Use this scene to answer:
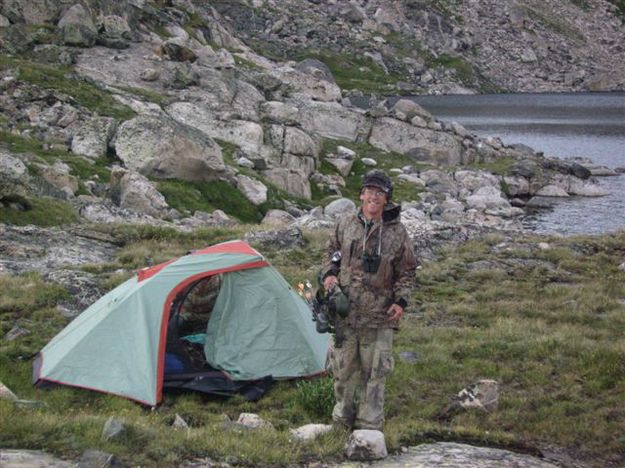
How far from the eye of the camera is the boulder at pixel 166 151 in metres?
30.1

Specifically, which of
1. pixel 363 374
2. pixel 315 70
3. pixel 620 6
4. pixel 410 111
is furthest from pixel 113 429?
pixel 620 6

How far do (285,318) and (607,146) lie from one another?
63.6 m

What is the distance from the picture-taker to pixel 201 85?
46.1 m

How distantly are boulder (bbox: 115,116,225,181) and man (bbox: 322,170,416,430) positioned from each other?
2221 centimetres

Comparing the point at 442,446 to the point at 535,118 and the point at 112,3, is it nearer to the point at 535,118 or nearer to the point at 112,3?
the point at 112,3

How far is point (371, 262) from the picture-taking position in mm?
8555

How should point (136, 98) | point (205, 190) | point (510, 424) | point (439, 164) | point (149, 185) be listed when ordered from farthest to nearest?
1. point (439, 164)
2. point (136, 98)
3. point (205, 190)
4. point (149, 185)
5. point (510, 424)

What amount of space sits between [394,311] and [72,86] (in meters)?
32.9

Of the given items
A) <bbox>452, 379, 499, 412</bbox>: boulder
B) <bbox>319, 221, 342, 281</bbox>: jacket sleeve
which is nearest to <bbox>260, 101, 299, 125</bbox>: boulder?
<bbox>452, 379, 499, 412</bbox>: boulder

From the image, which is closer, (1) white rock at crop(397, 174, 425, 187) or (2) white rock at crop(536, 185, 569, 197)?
→ (1) white rock at crop(397, 174, 425, 187)

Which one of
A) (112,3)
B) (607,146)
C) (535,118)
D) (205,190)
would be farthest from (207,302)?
(535,118)

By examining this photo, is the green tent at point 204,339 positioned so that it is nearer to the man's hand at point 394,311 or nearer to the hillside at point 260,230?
the hillside at point 260,230

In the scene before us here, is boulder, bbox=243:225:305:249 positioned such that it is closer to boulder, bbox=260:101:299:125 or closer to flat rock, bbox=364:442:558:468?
flat rock, bbox=364:442:558:468

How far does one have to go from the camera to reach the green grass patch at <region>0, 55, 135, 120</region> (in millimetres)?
35906
